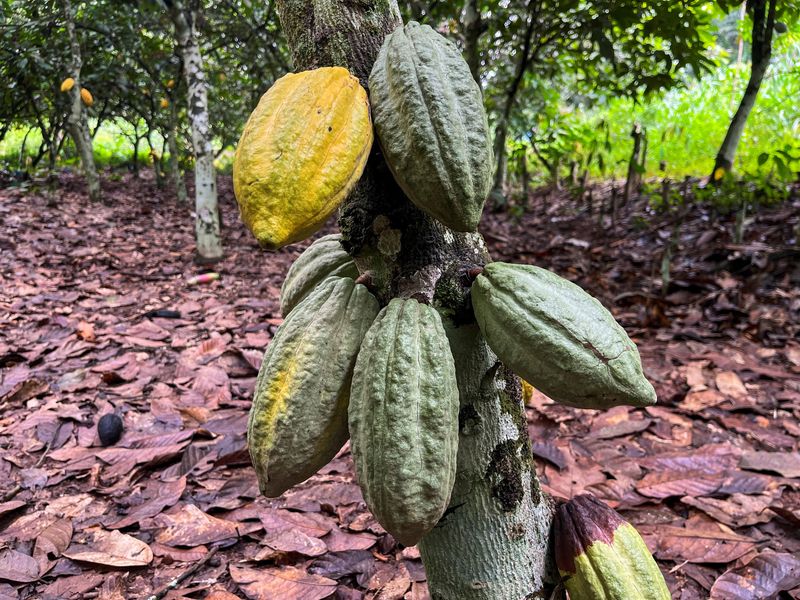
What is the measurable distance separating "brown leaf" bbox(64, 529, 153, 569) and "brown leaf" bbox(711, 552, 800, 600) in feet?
4.36

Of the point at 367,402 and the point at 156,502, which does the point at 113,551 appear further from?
the point at 367,402

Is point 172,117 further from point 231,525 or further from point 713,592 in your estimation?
point 713,592

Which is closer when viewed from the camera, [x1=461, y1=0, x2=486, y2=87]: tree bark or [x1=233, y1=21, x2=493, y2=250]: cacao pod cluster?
[x1=233, y1=21, x2=493, y2=250]: cacao pod cluster

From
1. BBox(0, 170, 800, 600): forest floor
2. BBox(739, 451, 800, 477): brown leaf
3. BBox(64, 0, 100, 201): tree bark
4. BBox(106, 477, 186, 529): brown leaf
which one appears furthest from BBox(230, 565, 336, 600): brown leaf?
BBox(64, 0, 100, 201): tree bark

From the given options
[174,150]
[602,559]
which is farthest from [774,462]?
[174,150]

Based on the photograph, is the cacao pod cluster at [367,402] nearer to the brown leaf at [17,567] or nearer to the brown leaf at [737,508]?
the brown leaf at [17,567]

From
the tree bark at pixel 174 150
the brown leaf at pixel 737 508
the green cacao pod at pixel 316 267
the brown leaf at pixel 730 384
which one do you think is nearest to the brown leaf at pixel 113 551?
the green cacao pod at pixel 316 267

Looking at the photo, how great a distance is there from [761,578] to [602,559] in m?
0.84

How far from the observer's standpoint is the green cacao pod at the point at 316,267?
0.87m

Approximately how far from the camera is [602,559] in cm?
77

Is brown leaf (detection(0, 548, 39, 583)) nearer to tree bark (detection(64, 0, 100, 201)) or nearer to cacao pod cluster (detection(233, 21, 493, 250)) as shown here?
cacao pod cluster (detection(233, 21, 493, 250))

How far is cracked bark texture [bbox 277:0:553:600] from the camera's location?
723 millimetres

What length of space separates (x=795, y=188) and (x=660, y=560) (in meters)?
4.39

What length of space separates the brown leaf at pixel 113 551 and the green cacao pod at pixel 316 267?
2.93 ft
